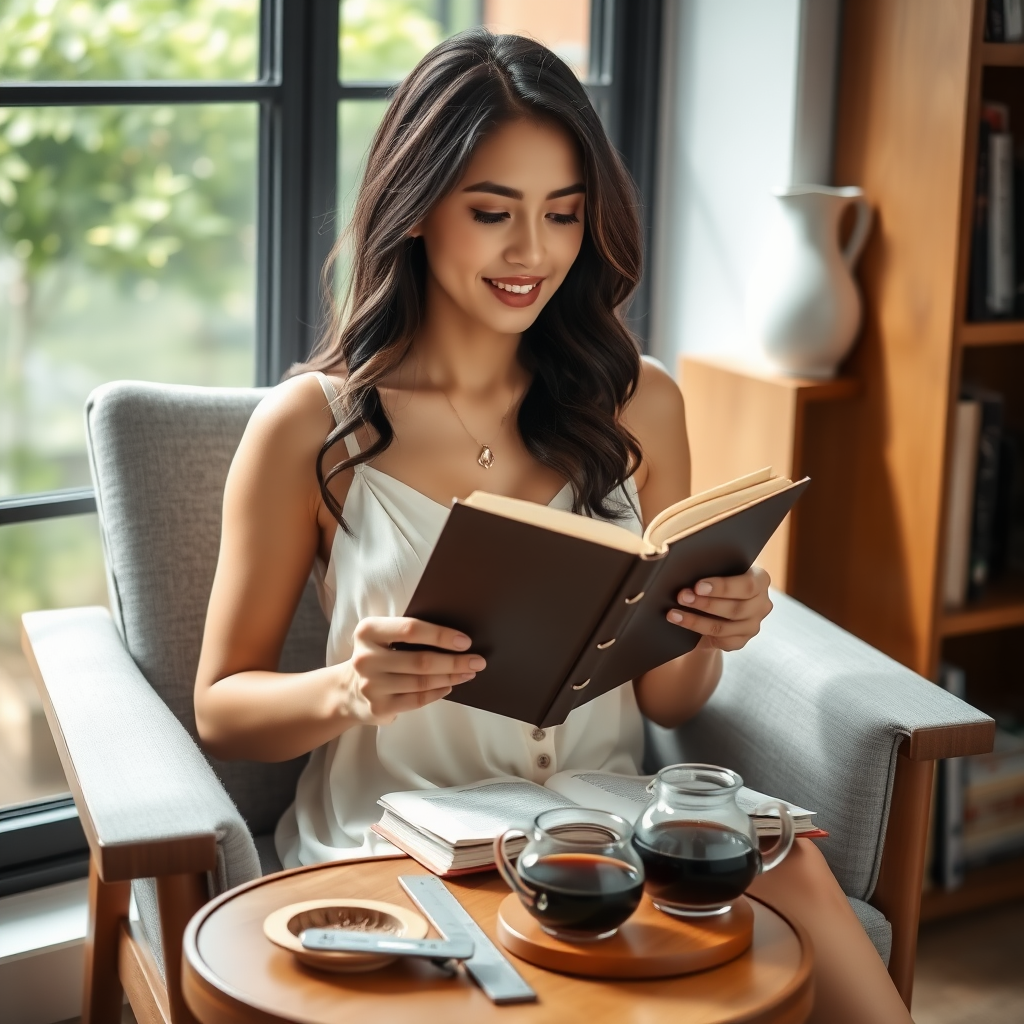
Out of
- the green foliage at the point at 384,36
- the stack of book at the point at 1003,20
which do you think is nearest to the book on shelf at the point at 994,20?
the stack of book at the point at 1003,20

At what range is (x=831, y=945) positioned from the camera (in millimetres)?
1253

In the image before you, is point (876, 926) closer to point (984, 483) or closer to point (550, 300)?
point (550, 300)

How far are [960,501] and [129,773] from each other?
1.46 metres

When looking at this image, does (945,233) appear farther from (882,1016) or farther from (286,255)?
(882,1016)

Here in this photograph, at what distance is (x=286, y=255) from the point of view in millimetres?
2061

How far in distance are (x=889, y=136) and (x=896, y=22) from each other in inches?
6.7

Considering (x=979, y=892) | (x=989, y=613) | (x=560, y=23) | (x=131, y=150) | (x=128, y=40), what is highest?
(x=560, y=23)

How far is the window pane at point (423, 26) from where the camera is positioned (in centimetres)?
210

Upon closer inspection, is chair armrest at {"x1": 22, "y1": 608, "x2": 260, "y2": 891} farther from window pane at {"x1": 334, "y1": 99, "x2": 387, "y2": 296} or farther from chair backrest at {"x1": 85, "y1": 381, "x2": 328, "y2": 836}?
window pane at {"x1": 334, "y1": 99, "x2": 387, "y2": 296}

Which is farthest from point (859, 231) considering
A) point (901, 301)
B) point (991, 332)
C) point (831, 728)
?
point (831, 728)

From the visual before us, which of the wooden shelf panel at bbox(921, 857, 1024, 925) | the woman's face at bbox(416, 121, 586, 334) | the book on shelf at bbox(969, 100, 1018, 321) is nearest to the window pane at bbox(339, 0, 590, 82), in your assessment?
the woman's face at bbox(416, 121, 586, 334)

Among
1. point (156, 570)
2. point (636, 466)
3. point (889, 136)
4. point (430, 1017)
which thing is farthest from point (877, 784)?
point (889, 136)

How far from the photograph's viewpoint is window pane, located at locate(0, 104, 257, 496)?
1944 millimetres

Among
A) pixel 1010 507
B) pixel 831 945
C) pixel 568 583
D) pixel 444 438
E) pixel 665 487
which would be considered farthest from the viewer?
pixel 1010 507
